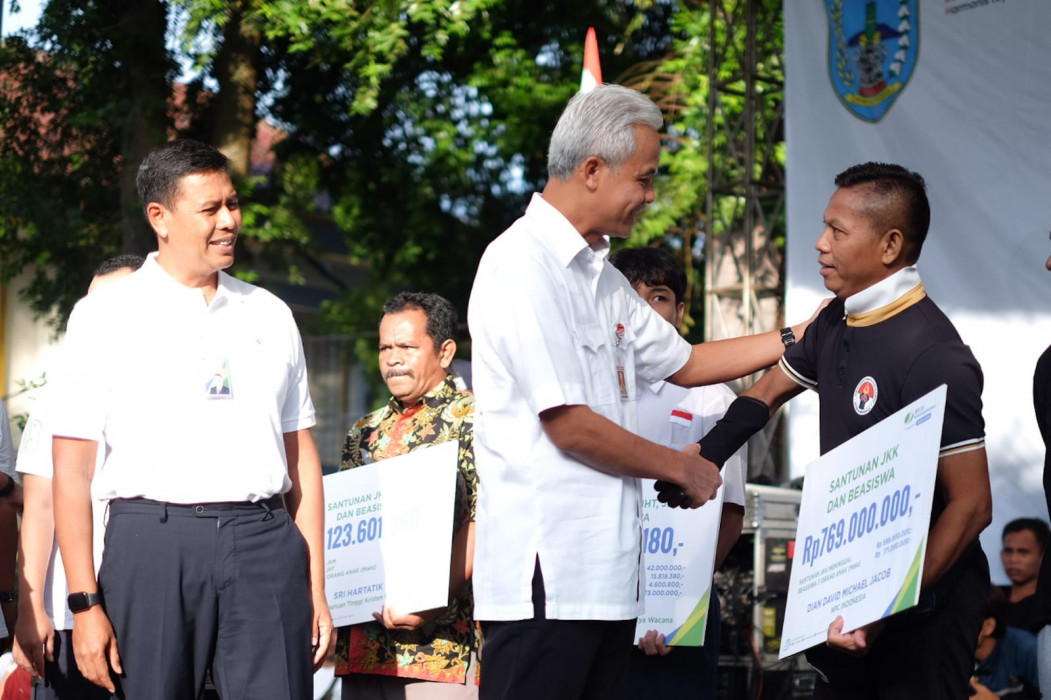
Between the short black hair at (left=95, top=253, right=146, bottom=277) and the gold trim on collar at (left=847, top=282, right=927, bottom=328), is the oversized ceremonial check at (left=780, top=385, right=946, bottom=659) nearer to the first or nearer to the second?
the gold trim on collar at (left=847, top=282, right=927, bottom=328)

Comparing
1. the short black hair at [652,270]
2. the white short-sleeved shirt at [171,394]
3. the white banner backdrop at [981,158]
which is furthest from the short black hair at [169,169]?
the white banner backdrop at [981,158]

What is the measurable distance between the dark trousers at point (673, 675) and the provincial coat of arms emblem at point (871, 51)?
396 centimetres

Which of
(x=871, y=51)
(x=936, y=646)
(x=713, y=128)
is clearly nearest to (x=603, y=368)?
(x=936, y=646)

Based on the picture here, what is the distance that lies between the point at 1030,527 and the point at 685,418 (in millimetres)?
3101

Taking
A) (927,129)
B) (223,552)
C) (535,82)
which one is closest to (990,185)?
(927,129)

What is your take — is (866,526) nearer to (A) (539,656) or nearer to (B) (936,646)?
(B) (936,646)

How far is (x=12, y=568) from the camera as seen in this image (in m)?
4.28

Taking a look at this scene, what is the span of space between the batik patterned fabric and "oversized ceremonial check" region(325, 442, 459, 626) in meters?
0.07

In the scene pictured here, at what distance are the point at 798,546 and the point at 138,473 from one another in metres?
1.56

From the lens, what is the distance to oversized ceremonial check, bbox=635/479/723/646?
388cm

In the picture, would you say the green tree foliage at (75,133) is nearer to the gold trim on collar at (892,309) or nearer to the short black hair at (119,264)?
the short black hair at (119,264)

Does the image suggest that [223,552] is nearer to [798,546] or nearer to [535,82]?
[798,546]

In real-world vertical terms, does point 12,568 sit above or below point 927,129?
below

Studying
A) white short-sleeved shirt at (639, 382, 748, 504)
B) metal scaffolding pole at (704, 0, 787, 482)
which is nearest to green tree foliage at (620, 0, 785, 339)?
metal scaffolding pole at (704, 0, 787, 482)
